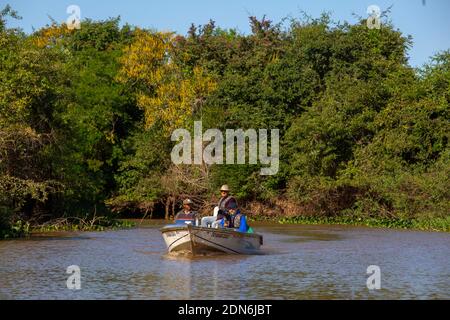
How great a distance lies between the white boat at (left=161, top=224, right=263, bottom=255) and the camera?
24562mm

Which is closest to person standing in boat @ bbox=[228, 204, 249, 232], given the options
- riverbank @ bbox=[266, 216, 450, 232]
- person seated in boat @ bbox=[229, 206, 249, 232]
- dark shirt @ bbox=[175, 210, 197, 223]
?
person seated in boat @ bbox=[229, 206, 249, 232]

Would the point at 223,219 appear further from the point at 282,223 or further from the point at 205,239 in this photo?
the point at 282,223

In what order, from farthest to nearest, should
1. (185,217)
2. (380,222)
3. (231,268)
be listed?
1. (380,222)
2. (185,217)
3. (231,268)

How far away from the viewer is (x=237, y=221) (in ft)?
85.1

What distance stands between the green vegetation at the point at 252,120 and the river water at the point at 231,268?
4848 millimetres

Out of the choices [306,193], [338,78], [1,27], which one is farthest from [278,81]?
[1,27]

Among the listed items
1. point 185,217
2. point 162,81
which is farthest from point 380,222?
point 185,217

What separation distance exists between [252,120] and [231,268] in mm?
23390

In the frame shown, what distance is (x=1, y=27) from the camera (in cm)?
3428

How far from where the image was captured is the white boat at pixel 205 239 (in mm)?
24562

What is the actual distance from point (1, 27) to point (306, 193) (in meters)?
16.8

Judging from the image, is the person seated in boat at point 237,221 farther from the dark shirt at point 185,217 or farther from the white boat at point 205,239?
the dark shirt at point 185,217
